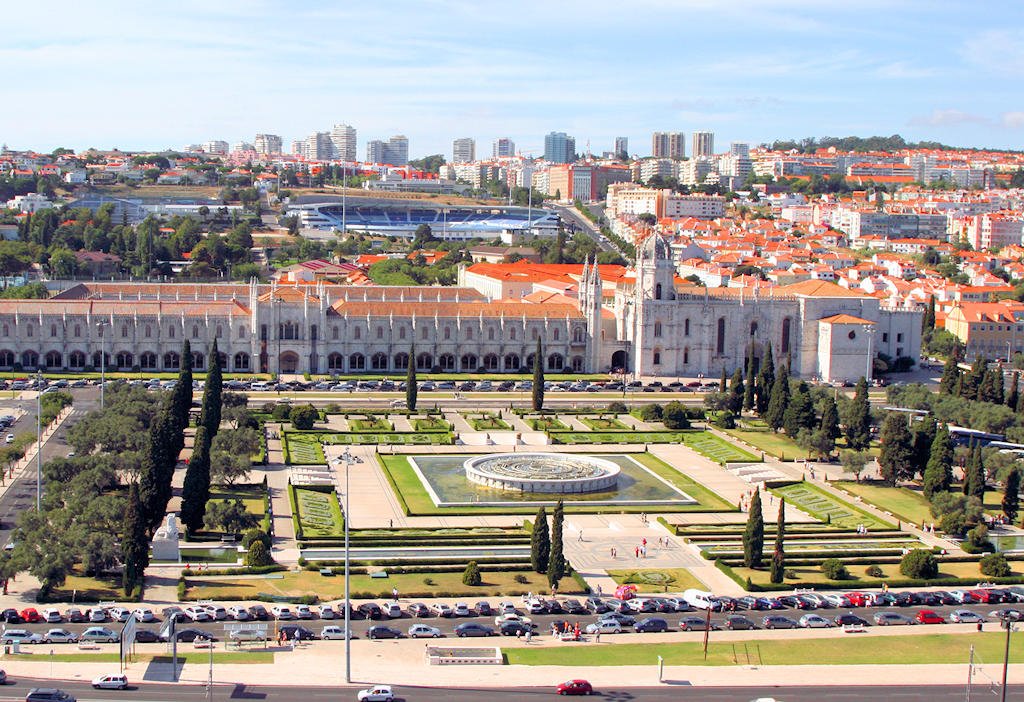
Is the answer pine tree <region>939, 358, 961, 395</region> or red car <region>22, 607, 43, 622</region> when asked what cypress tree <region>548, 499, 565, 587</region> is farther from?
pine tree <region>939, 358, 961, 395</region>

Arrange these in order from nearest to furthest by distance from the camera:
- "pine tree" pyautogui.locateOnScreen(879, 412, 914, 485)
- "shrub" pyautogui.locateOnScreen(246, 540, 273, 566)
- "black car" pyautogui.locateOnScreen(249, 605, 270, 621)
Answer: "black car" pyautogui.locateOnScreen(249, 605, 270, 621)
"shrub" pyautogui.locateOnScreen(246, 540, 273, 566)
"pine tree" pyautogui.locateOnScreen(879, 412, 914, 485)

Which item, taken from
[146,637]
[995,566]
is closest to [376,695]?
[146,637]

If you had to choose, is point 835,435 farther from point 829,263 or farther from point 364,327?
point 829,263

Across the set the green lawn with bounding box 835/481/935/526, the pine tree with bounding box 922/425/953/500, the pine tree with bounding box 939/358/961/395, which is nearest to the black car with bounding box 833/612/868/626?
the green lawn with bounding box 835/481/935/526

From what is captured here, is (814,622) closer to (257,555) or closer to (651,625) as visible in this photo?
(651,625)

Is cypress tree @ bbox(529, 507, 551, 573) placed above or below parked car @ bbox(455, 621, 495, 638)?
above

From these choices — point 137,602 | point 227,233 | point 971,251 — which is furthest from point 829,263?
point 137,602
